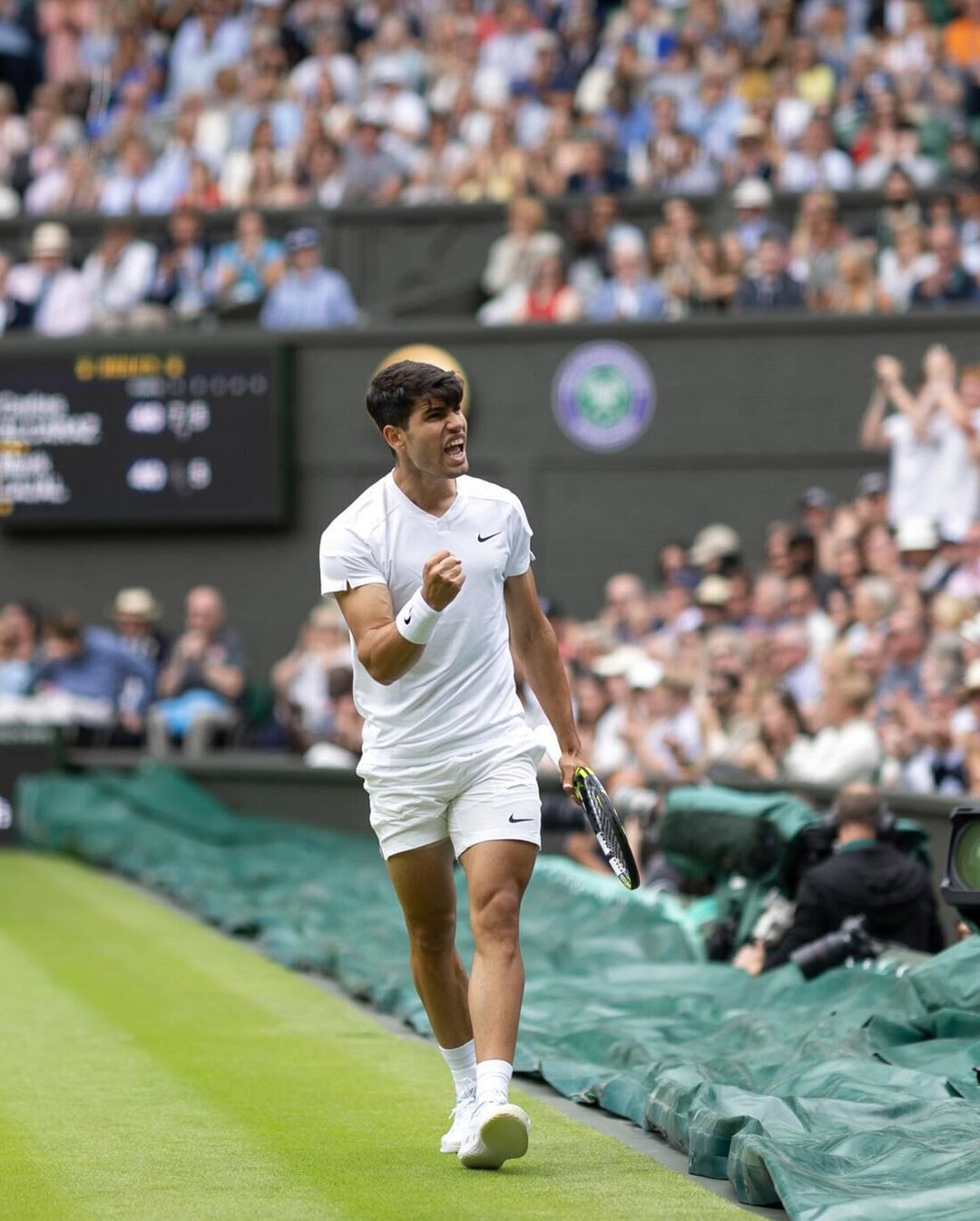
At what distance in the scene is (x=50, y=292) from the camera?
19.2m

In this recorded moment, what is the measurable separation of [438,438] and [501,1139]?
1.76 meters

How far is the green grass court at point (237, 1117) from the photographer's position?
546cm

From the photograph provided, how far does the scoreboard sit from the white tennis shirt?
12515mm

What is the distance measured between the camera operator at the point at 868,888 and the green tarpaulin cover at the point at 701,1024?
0.98ft

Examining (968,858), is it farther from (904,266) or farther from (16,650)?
(16,650)

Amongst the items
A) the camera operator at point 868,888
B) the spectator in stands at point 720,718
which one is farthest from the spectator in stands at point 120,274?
the camera operator at point 868,888

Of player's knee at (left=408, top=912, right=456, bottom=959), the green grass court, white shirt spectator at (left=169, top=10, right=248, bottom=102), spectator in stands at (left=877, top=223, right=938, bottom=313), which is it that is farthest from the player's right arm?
white shirt spectator at (left=169, top=10, right=248, bottom=102)

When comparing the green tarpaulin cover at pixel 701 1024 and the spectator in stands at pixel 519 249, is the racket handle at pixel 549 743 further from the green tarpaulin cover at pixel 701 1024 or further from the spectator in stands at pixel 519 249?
the spectator in stands at pixel 519 249

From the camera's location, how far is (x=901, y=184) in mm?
16234

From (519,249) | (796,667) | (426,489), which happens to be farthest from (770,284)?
(426,489)

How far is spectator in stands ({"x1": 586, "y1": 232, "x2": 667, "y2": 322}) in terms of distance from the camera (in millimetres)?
17266

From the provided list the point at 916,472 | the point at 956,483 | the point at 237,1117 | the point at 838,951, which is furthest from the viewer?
the point at 916,472

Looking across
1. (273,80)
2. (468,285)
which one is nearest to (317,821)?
(468,285)

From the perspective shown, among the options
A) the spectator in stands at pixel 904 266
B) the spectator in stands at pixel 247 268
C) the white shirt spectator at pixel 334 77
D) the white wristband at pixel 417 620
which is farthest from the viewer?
the white shirt spectator at pixel 334 77
